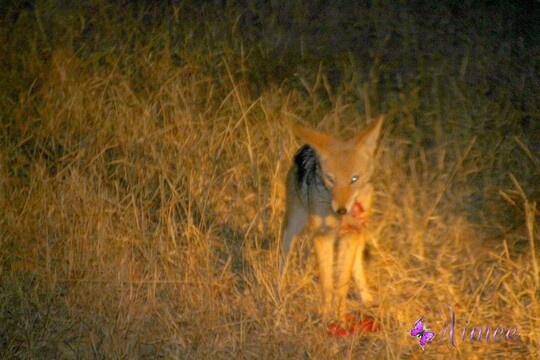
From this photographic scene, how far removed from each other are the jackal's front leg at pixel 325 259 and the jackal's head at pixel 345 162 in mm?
324

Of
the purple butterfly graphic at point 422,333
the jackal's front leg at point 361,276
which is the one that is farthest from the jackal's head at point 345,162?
the purple butterfly graphic at point 422,333

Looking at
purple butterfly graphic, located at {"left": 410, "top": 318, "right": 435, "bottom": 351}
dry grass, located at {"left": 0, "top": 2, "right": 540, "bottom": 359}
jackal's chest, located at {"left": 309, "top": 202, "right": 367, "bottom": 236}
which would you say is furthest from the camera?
jackal's chest, located at {"left": 309, "top": 202, "right": 367, "bottom": 236}

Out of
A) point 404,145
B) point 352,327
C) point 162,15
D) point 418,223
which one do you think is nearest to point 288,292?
point 352,327

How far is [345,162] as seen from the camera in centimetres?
510

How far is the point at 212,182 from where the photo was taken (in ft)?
20.9

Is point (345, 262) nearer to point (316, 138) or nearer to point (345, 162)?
point (345, 162)

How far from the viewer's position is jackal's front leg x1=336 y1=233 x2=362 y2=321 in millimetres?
5148

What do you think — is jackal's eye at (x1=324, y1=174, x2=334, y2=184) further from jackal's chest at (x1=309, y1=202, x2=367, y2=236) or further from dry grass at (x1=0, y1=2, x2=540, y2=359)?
dry grass at (x1=0, y1=2, x2=540, y2=359)

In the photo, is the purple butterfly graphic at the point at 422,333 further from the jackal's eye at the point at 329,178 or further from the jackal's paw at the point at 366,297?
the jackal's eye at the point at 329,178

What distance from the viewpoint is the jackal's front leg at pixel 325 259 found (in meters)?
5.25
